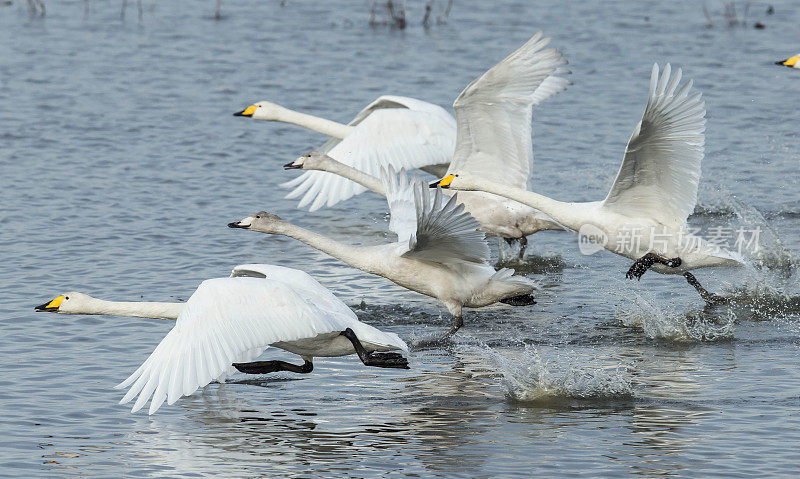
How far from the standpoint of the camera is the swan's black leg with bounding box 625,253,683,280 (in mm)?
9680

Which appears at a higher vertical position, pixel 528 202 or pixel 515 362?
pixel 528 202

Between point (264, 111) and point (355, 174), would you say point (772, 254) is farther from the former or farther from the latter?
point (264, 111)

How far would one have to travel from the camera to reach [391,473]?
21.7 feet

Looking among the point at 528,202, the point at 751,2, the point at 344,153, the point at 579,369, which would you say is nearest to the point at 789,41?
the point at 751,2

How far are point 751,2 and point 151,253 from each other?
52.6 ft

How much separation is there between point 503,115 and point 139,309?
411cm

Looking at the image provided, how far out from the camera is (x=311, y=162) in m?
10.6

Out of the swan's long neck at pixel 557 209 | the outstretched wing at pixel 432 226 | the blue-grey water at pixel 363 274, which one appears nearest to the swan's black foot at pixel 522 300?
the blue-grey water at pixel 363 274

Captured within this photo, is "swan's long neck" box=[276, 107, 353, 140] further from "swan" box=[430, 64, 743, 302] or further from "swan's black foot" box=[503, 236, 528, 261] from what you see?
"swan" box=[430, 64, 743, 302]

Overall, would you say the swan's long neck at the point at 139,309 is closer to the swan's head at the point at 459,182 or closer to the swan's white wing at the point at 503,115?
the swan's head at the point at 459,182

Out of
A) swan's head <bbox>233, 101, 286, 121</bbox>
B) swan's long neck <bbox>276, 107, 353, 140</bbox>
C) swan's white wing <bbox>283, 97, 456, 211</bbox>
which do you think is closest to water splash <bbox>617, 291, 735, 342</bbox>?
swan's white wing <bbox>283, 97, 456, 211</bbox>

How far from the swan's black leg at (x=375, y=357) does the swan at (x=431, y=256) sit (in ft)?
2.90

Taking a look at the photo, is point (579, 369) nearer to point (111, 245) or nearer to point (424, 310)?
point (424, 310)

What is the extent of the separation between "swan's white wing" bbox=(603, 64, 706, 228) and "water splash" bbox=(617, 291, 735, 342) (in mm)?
734
